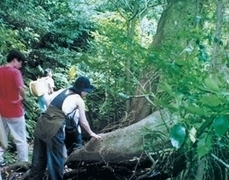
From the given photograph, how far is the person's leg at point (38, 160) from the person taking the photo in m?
5.93

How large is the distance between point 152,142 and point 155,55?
1.95m

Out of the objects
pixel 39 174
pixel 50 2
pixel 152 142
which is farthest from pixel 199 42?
pixel 50 2

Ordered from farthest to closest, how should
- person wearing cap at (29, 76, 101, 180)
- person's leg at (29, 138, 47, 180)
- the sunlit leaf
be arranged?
1. the sunlit leaf
2. person's leg at (29, 138, 47, 180)
3. person wearing cap at (29, 76, 101, 180)

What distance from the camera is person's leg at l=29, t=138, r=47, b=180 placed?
593cm

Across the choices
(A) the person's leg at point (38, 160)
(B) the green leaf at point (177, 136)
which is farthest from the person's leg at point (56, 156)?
(B) the green leaf at point (177, 136)

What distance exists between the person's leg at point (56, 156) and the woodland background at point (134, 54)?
0.99m

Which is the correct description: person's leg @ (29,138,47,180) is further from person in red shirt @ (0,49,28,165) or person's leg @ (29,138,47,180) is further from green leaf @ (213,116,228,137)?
green leaf @ (213,116,228,137)

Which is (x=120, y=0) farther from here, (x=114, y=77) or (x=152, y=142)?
(x=152, y=142)

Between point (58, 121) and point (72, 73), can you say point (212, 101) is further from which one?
point (72, 73)

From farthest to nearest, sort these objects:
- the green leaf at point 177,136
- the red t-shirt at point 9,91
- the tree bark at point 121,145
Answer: the red t-shirt at point 9,91, the tree bark at point 121,145, the green leaf at point 177,136

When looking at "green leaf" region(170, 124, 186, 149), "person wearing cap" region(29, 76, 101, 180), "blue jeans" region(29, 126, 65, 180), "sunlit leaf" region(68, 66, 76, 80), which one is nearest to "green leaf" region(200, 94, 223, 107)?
"green leaf" region(170, 124, 186, 149)

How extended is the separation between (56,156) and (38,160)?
319 mm

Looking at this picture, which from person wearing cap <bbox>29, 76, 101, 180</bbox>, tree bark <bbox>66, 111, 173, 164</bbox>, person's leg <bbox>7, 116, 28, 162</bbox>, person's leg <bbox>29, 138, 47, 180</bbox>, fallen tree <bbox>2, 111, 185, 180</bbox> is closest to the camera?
fallen tree <bbox>2, 111, 185, 180</bbox>

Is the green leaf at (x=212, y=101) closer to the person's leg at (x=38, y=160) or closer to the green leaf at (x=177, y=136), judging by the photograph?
the green leaf at (x=177, y=136)
